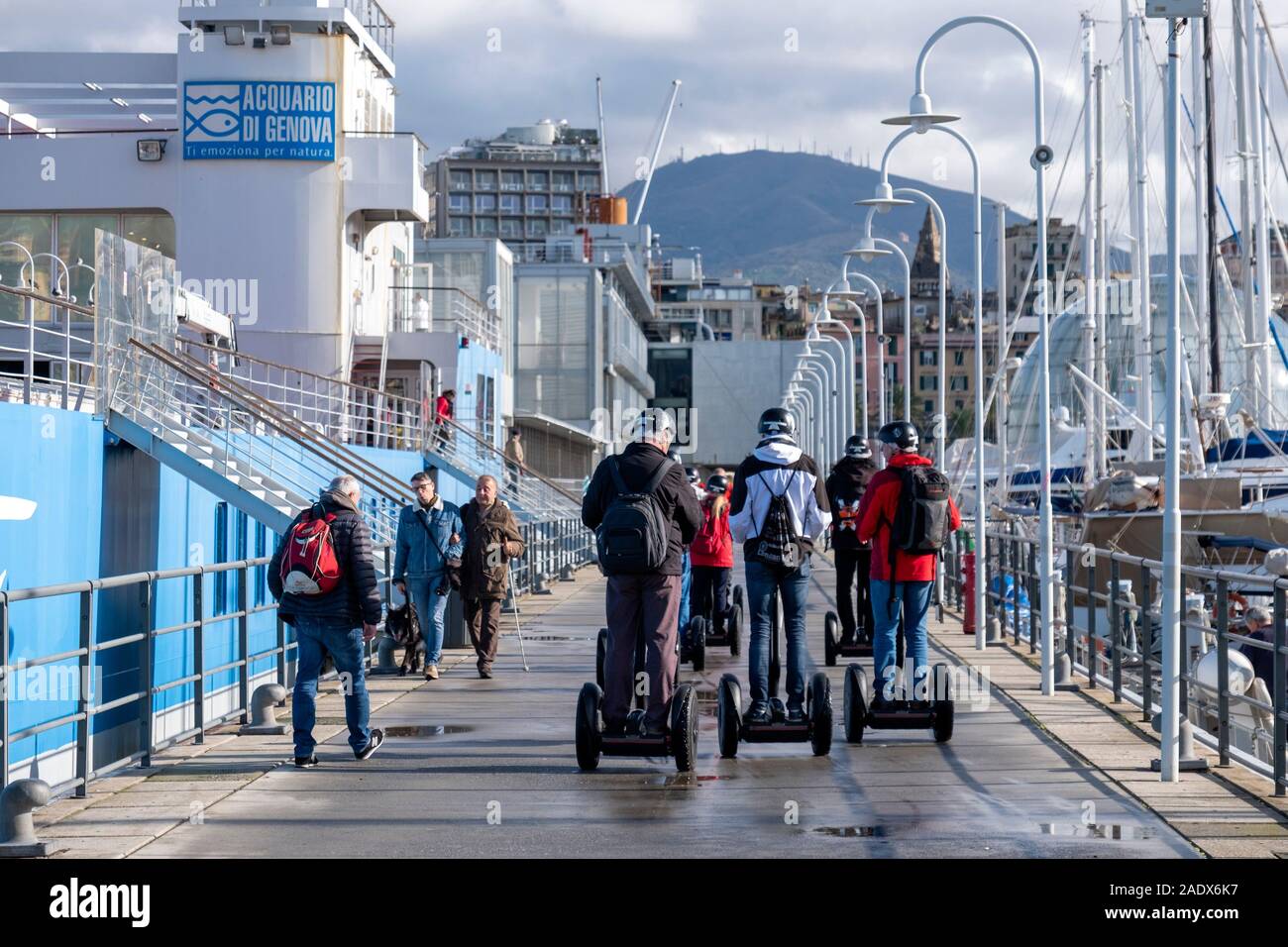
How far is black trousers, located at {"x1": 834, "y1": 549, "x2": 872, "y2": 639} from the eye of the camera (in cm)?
1686

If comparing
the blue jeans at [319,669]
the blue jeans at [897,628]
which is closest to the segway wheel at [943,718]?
the blue jeans at [897,628]

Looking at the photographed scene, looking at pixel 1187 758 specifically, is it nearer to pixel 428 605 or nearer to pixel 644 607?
pixel 644 607

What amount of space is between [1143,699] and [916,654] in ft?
7.55

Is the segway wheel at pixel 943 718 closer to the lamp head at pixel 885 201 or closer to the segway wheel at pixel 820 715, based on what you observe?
the segway wheel at pixel 820 715

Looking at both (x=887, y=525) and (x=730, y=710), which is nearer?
(x=730, y=710)

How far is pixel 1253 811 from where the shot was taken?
945cm

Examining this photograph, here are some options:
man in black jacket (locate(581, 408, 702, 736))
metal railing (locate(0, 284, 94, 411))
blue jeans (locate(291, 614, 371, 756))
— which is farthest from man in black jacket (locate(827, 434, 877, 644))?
metal railing (locate(0, 284, 94, 411))

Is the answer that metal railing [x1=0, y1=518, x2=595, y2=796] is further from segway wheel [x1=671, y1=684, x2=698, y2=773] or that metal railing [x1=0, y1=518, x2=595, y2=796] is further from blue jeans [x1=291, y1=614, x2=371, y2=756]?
segway wheel [x1=671, y1=684, x2=698, y2=773]

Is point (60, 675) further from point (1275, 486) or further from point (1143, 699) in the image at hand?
point (1275, 486)

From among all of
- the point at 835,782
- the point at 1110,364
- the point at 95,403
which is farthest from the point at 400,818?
the point at 1110,364

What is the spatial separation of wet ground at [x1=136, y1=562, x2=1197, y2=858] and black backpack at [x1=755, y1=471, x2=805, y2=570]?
129cm

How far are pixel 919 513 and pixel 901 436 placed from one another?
0.61 meters

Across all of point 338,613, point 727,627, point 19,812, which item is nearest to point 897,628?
point 338,613

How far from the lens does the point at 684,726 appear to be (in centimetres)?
1073
